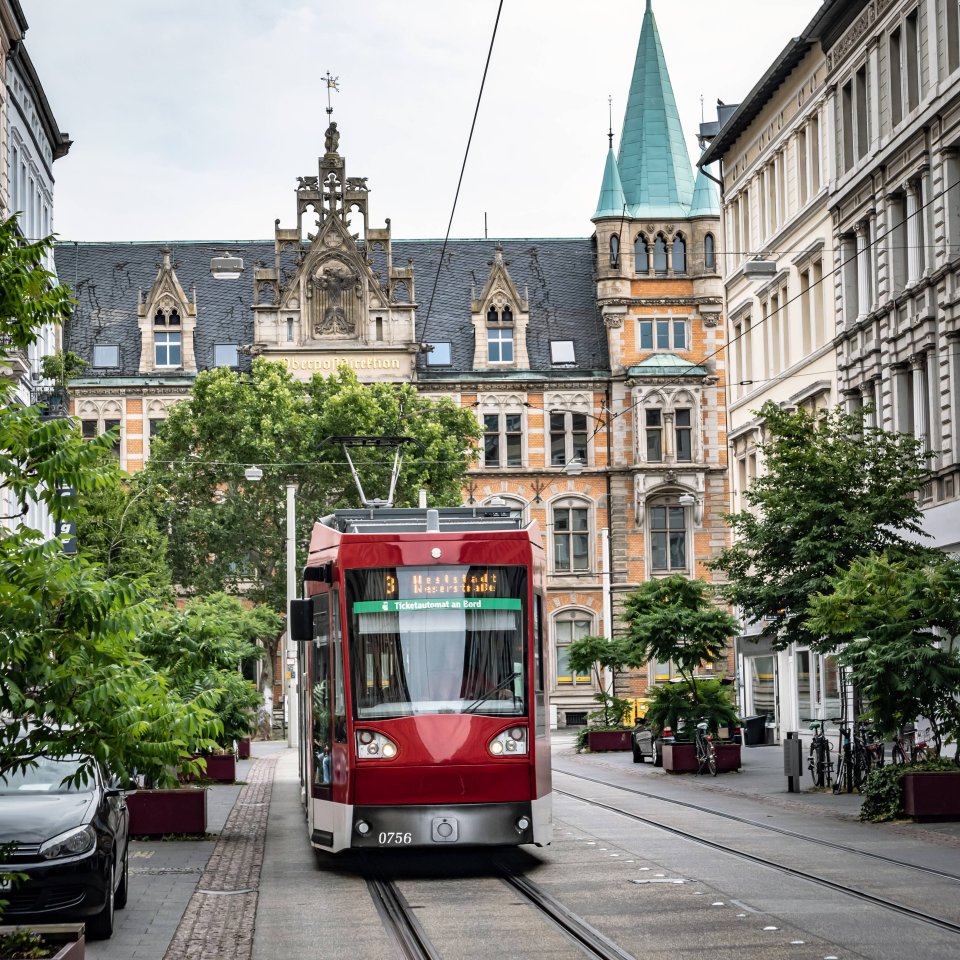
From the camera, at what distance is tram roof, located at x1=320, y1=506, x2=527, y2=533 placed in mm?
17844

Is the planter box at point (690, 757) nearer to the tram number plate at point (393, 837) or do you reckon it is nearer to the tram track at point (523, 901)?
the tram track at point (523, 901)

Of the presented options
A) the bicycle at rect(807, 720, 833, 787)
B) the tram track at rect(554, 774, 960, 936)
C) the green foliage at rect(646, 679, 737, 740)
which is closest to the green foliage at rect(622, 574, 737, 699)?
the green foliage at rect(646, 679, 737, 740)

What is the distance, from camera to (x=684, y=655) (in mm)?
37375

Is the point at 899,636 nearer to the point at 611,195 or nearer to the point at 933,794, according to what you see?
the point at 933,794

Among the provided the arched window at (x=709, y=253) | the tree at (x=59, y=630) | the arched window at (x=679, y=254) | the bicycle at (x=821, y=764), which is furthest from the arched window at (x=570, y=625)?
the tree at (x=59, y=630)

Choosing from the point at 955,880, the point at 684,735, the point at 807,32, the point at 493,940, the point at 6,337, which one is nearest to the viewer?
the point at 6,337

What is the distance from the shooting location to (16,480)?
10141mm

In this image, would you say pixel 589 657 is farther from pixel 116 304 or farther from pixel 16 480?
pixel 16 480

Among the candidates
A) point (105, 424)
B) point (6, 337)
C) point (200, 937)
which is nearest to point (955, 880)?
point (200, 937)

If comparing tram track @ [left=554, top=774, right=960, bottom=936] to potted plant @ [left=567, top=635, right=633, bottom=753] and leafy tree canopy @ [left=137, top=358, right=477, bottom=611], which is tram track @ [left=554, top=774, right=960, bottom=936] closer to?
potted plant @ [left=567, top=635, right=633, bottom=753]

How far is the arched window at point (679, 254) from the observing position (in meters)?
76.2

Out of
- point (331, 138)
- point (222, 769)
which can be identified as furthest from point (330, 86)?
point (222, 769)

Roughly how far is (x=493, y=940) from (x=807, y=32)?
3264 cm

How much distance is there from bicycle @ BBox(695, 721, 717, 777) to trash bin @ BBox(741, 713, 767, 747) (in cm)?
1122
